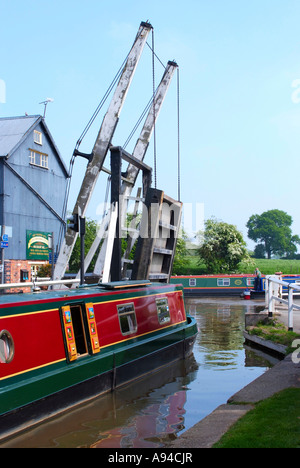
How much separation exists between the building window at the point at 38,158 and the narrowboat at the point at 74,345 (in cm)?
2011

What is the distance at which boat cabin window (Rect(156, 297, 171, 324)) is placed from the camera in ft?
34.5

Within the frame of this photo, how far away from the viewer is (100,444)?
19.2ft

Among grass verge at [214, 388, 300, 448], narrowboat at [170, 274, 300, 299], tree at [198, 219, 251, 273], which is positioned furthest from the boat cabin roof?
tree at [198, 219, 251, 273]

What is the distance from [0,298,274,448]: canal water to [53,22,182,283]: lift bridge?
2.42 meters

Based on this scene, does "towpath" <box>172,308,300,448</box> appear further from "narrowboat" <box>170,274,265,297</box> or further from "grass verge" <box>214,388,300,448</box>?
"narrowboat" <box>170,274,265,297</box>

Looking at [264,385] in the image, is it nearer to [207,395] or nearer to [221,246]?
[207,395]

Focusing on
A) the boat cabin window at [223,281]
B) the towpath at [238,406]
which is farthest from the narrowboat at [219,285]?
the towpath at [238,406]

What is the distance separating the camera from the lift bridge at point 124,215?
35.0ft

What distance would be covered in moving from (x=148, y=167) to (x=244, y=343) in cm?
499

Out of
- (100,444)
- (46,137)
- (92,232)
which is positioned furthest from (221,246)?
(100,444)

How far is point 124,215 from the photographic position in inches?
486

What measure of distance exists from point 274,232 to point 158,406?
105m
